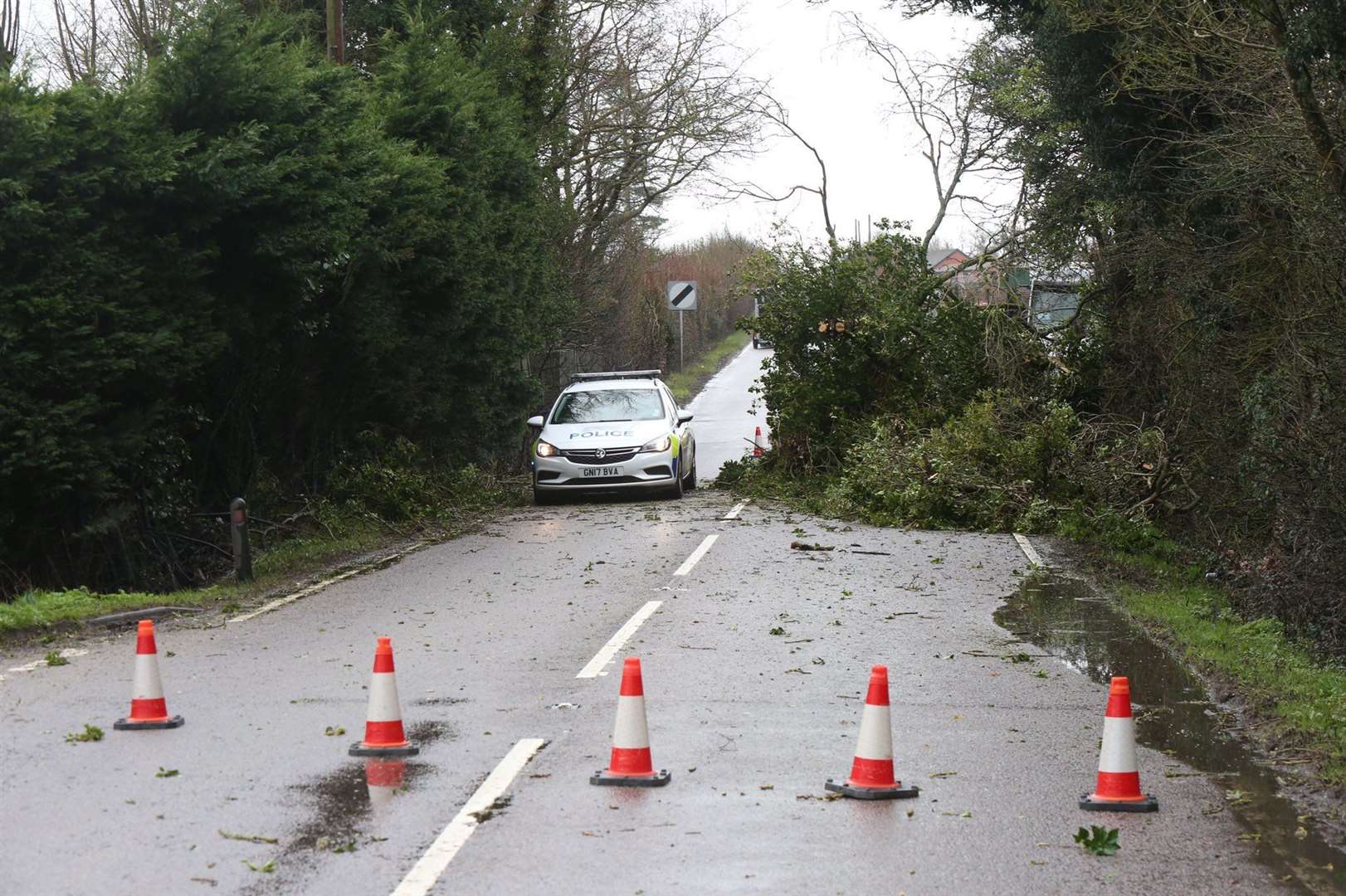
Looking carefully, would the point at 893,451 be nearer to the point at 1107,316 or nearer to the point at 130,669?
the point at 1107,316

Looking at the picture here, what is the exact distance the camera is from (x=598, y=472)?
72.2ft

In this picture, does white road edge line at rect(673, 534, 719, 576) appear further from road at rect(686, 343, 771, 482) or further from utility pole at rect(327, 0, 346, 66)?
road at rect(686, 343, 771, 482)

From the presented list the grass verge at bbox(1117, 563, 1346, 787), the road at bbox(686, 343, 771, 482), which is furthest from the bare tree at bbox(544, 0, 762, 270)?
the grass verge at bbox(1117, 563, 1346, 787)

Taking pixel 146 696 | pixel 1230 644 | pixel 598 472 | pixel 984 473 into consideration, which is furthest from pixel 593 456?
pixel 146 696

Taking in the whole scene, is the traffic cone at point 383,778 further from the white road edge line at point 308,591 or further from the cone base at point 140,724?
the white road edge line at point 308,591

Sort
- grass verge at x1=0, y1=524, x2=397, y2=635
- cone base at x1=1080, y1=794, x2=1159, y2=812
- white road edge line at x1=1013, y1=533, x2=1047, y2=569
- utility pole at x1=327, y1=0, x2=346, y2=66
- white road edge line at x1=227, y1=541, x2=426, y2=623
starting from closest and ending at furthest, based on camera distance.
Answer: cone base at x1=1080, y1=794, x2=1159, y2=812, grass verge at x1=0, y1=524, x2=397, y2=635, white road edge line at x1=227, y1=541, x2=426, y2=623, white road edge line at x1=1013, y1=533, x2=1047, y2=569, utility pole at x1=327, y1=0, x2=346, y2=66

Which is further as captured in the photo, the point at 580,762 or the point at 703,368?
the point at 703,368

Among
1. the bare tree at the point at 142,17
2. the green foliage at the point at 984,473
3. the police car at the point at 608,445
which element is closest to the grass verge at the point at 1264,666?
the green foliage at the point at 984,473

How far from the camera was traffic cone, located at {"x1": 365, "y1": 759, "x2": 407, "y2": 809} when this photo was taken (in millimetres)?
6391

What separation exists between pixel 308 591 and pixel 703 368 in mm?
55726

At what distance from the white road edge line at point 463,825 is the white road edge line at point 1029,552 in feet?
30.3

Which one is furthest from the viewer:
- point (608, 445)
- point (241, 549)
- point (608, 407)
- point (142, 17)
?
point (142, 17)

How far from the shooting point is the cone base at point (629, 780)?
657cm

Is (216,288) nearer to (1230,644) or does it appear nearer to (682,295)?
(1230,644)
